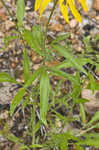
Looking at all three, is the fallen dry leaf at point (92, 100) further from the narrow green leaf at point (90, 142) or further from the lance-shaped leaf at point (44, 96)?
the lance-shaped leaf at point (44, 96)

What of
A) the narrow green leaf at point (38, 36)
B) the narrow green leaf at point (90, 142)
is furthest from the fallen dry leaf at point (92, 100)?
the narrow green leaf at point (38, 36)

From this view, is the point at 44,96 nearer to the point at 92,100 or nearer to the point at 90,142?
the point at 90,142

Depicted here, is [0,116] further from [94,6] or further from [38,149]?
[94,6]

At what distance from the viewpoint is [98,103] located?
2059 mm

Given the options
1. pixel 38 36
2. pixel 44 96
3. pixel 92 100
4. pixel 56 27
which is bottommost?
pixel 92 100

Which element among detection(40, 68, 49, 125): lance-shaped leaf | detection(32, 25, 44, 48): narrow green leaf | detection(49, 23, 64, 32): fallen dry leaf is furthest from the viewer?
detection(49, 23, 64, 32): fallen dry leaf

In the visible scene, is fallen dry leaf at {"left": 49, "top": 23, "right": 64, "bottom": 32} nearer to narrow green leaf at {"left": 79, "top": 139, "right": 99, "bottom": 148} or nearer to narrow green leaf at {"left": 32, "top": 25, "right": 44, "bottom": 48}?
narrow green leaf at {"left": 32, "top": 25, "right": 44, "bottom": 48}

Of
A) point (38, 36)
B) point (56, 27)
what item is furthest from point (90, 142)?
point (56, 27)

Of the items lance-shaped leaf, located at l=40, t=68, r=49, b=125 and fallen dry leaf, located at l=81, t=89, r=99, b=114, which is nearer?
lance-shaped leaf, located at l=40, t=68, r=49, b=125

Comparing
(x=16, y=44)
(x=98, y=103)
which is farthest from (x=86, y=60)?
(x=16, y=44)

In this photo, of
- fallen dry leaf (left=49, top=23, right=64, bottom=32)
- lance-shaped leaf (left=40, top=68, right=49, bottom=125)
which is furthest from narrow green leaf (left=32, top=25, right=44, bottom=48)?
fallen dry leaf (left=49, top=23, right=64, bottom=32)

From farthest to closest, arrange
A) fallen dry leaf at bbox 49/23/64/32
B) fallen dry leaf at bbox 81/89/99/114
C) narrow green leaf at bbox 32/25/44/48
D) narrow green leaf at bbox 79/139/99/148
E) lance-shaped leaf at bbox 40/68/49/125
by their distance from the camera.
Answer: fallen dry leaf at bbox 49/23/64/32
fallen dry leaf at bbox 81/89/99/114
narrow green leaf at bbox 79/139/99/148
narrow green leaf at bbox 32/25/44/48
lance-shaped leaf at bbox 40/68/49/125

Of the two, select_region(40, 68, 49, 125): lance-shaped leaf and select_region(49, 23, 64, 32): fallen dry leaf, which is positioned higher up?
select_region(49, 23, 64, 32): fallen dry leaf

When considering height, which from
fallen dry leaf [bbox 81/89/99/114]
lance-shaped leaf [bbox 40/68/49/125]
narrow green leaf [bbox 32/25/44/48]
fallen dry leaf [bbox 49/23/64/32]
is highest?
narrow green leaf [bbox 32/25/44/48]
